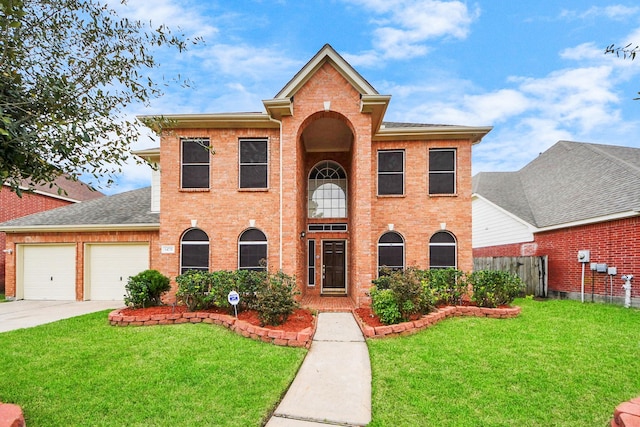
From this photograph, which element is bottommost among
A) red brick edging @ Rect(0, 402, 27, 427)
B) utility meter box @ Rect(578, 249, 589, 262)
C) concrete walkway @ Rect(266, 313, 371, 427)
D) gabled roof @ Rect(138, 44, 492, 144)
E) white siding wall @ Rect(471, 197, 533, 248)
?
concrete walkway @ Rect(266, 313, 371, 427)

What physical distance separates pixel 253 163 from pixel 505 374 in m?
8.33

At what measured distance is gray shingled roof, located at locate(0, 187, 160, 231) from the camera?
11.9 m

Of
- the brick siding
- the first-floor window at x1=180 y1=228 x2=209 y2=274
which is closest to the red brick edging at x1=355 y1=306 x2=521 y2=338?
the brick siding

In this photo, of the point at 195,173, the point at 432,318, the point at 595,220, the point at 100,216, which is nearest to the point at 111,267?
the point at 100,216

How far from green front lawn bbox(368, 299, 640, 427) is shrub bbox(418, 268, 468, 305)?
1.28 m

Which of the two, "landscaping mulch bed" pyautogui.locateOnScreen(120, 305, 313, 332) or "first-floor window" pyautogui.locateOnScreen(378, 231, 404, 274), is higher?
"first-floor window" pyautogui.locateOnScreen(378, 231, 404, 274)

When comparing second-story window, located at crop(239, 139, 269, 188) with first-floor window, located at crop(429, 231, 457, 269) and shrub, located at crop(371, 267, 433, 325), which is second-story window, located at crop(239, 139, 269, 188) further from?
first-floor window, located at crop(429, 231, 457, 269)

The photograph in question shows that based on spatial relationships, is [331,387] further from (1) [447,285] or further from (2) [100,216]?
(2) [100,216]

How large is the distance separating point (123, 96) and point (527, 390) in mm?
7012

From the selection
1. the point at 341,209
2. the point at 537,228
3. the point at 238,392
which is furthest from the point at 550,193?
the point at 238,392

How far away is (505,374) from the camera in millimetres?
4723

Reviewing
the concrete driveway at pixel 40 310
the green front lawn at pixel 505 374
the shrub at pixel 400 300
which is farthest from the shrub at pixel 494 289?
the concrete driveway at pixel 40 310

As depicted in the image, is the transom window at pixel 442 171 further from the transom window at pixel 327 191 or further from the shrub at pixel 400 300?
the shrub at pixel 400 300

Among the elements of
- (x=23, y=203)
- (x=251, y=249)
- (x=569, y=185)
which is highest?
(x=569, y=185)
